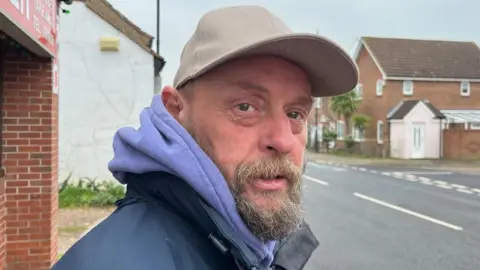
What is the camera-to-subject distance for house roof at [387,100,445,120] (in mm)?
35062

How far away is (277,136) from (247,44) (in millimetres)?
251

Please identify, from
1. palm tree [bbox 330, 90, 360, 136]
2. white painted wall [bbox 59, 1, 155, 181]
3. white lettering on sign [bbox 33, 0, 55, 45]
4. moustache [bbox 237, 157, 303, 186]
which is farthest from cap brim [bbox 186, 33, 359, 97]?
palm tree [bbox 330, 90, 360, 136]

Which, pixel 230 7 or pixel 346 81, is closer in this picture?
pixel 230 7

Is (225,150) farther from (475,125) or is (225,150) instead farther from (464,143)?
(475,125)

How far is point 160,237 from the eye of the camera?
120 centimetres

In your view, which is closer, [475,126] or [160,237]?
[160,237]

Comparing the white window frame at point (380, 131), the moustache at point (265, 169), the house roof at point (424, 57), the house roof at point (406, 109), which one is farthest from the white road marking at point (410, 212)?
the house roof at point (424, 57)

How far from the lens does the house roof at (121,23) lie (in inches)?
483

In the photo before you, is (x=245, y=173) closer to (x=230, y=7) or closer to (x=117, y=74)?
(x=230, y=7)

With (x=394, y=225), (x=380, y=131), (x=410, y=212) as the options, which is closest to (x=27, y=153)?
(x=394, y=225)

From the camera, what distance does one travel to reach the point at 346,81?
1680mm

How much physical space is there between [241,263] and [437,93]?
132 ft

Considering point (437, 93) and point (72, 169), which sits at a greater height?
point (437, 93)

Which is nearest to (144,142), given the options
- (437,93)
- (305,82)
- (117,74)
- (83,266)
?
(83,266)
